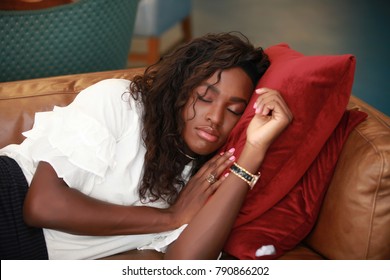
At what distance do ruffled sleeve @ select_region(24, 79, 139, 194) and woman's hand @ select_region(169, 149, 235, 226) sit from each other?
0.25 metres

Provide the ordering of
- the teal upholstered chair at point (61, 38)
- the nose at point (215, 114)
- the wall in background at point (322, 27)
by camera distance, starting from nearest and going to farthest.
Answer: the nose at point (215, 114)
the teal upholstered chair at point (61, 38)
the wall in background at point (322, 27)

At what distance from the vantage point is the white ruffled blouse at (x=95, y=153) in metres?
1.53

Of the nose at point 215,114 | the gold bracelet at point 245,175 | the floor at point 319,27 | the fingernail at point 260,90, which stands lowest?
the floor at point 319,27

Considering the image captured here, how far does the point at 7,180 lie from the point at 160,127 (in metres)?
0.47

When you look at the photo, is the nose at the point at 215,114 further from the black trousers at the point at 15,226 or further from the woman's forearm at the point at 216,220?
the black trousers at the point at 15,226

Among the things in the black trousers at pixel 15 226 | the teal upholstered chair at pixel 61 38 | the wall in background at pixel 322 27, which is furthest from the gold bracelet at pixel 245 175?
the wall in background at pixel 322 27

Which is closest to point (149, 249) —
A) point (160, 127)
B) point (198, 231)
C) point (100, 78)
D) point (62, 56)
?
point (198, 231)

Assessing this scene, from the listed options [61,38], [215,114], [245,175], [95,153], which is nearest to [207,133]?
[215,114]

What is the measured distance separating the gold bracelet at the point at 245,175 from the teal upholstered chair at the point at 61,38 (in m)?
1.06

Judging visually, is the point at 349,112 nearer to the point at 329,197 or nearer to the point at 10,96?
the point at 329,197

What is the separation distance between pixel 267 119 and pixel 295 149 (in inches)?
4.8

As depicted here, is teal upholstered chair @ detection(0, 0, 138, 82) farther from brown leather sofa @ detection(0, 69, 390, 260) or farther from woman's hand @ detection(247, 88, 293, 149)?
woman's hand @ detection(247, 88, 293, 149)

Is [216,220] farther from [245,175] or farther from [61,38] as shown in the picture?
[61,38]

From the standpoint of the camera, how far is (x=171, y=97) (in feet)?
5.55
